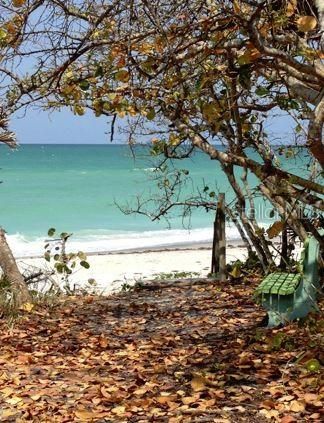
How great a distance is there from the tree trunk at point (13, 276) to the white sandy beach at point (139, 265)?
4527mm

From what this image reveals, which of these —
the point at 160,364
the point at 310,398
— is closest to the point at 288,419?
the point at 310,398

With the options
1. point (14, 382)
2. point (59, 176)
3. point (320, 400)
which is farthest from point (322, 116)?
point (59, 176)

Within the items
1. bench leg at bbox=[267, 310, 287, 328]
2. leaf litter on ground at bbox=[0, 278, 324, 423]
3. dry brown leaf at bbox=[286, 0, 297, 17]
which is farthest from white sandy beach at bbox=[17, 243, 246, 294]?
dry brown leaf at bbox=[286, 0, 297, 17]

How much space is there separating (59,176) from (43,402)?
188 ft

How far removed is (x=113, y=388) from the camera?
4.76 meters

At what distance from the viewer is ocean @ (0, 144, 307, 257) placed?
18.0 m

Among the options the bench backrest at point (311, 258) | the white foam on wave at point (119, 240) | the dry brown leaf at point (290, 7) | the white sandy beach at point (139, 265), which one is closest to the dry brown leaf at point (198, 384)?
the bench backrest at point (311, 258)

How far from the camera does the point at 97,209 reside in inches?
1422

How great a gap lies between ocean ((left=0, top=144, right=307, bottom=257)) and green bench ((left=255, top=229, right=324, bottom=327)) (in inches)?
84.5

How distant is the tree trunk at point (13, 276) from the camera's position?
7480 millimetres

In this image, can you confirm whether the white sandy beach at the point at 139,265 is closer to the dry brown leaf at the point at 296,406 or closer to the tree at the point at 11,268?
the tree at the point at 11,268

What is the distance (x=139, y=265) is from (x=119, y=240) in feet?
27.7

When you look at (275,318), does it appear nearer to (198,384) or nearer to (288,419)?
(198,384)

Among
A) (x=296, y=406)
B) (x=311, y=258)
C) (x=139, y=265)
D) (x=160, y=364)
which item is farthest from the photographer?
(x=139, y=265)
